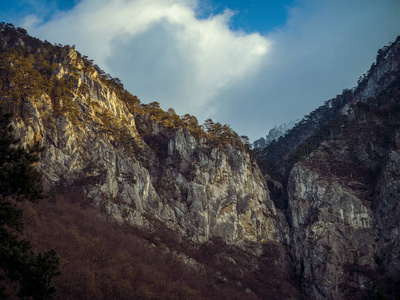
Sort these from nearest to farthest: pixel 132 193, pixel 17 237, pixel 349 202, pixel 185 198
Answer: pixel 17 237 < pixel 132 193 < pixel 185 198 < pixel 349 202

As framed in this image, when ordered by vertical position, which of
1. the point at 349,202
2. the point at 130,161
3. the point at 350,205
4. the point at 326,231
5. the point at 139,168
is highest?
the point at 349,202

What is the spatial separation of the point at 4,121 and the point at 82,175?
4186 cm

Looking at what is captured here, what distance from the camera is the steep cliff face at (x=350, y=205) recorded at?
5594 cm

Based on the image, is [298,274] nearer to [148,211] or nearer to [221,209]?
[221,209]

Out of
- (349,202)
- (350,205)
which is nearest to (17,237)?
(350,205)

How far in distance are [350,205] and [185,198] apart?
131 ft

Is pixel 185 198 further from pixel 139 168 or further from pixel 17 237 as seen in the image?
pixel 17 237

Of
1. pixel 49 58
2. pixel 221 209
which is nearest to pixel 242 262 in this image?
pixel 221 209

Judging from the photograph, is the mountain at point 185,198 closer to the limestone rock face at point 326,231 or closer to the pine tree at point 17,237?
the limestone rock face at point 326,231

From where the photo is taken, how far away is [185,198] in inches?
2648

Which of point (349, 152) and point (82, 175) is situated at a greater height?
point (349, 152)

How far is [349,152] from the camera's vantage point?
265 feet

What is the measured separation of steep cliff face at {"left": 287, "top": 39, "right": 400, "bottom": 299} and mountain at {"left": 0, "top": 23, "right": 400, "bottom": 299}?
0.30m

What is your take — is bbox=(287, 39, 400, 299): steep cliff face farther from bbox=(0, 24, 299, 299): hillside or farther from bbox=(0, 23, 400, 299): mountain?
bbox=(0, 24, 299, 299): hillside
